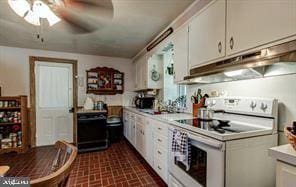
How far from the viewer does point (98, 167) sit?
2826 mm

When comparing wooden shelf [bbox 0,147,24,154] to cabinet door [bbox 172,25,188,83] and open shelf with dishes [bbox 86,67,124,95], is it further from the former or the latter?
cabinet door [bbox 172,25,188,83]

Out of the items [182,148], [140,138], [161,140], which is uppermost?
[182,148]

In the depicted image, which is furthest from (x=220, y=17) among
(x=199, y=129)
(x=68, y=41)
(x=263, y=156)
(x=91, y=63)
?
(x=91, y=63)

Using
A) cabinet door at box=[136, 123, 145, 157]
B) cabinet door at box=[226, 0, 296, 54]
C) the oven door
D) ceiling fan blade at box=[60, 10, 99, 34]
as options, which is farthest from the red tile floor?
ceiling fan blade at box=[60, 10, 99, 34]

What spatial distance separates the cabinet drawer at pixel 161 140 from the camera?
2.13 metres

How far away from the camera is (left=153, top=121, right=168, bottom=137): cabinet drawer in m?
2.12

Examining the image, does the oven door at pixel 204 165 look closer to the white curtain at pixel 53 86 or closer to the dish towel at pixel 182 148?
the dish towel at pixel 182 148

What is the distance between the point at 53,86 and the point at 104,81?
1.26 meters

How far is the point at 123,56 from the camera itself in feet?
15.6

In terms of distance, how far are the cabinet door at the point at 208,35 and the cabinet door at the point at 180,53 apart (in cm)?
12

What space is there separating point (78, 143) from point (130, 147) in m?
1.15

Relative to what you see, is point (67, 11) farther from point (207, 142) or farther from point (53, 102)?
point (53, 102)

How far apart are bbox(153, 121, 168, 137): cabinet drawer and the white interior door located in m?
2.86

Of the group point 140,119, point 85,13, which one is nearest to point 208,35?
point 85,13
